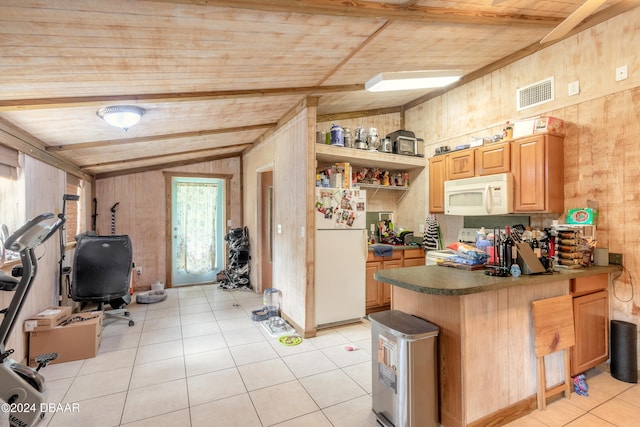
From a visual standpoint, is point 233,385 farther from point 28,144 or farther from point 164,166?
point 164,166

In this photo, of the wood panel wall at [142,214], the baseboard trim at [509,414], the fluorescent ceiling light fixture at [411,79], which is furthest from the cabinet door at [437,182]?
the wood panel wall at [142,214]

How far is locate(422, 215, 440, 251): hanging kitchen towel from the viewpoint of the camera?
4.42 m

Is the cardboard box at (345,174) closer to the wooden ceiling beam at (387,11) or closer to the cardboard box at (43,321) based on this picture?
the wooden ceiling beam at (387,11)

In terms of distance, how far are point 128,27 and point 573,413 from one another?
3693 millimetres

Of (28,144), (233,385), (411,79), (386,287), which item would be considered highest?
(411,79)

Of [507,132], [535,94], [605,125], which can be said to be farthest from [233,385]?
[535,94]

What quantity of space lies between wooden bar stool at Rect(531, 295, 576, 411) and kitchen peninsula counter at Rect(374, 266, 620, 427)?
0.17 feet

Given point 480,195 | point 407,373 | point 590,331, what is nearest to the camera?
point 407,373

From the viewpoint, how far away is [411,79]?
2.80 metres

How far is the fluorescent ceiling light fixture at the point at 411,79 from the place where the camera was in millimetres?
2742

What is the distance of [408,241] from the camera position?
4719mm

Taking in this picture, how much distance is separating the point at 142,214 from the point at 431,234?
16.5 ft

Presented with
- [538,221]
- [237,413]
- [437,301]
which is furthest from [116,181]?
[538,221]

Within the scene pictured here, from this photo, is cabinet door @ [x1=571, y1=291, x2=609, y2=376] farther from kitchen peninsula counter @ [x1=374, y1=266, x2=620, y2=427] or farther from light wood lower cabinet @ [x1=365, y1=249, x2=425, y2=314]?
light wood lower cabinet @ [x1=365, y1=249, x2=425, y2=314]
